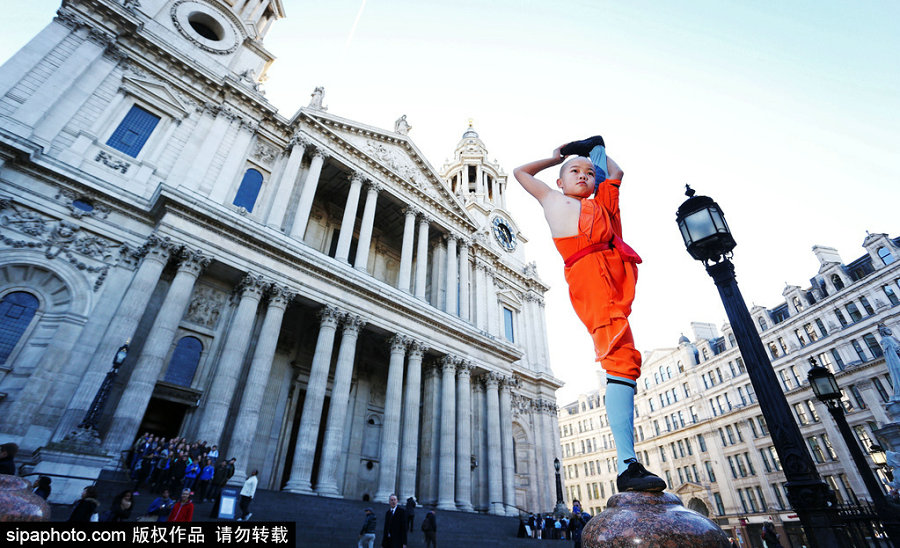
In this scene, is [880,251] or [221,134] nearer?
[221,134]

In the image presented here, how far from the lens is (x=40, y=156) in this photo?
14172 mm

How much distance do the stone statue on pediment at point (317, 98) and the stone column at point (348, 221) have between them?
172 inches

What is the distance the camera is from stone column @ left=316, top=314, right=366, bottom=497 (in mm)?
15117

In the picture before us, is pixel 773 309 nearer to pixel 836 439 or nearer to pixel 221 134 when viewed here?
pixel 836 439

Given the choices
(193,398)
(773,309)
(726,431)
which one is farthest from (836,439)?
(193,398)

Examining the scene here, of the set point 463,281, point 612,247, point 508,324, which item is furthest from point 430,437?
point 612,247

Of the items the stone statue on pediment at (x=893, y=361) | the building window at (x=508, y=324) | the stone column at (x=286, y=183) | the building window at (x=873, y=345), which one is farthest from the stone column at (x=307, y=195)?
the building window at (x=873, y=345)

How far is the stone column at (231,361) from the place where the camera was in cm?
1365

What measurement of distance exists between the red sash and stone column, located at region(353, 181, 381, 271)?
1742 cm

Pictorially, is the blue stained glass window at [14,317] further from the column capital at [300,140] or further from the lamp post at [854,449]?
the lamp post at [854,449]

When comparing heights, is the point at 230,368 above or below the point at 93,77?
below

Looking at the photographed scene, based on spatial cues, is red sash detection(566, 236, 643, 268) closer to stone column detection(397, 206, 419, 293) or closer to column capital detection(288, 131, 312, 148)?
stone column detection(397, 206, 419, 293)

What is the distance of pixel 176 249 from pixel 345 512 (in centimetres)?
1067

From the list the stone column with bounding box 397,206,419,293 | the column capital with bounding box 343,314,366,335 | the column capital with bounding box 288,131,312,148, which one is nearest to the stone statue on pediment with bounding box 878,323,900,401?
the stone column with bounding box 397,206,419,293
